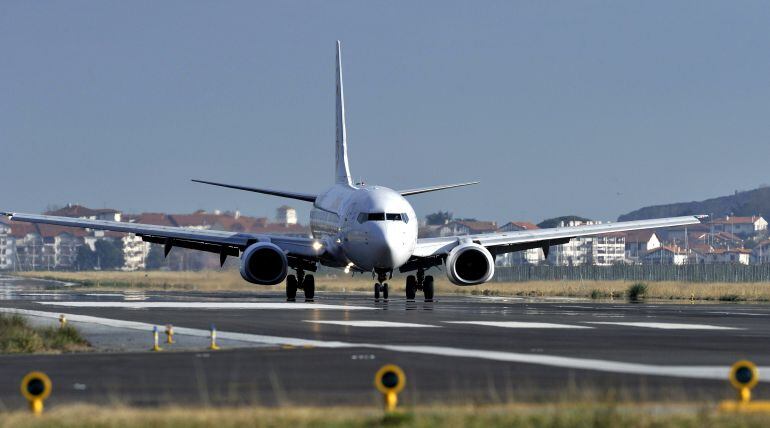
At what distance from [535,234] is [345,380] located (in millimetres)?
45053

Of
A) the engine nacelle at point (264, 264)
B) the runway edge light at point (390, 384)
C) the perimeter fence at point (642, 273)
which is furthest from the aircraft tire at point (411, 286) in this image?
the runway edge light at point (390, 384)

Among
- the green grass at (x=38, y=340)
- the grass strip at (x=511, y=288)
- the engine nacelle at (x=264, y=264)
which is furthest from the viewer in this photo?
the grass strip at (x=511, y=288)

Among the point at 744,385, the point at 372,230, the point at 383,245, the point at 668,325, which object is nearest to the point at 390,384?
the point at 744,385

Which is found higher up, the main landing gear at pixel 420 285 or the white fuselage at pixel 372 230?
the white fuselage at pixel 372 230

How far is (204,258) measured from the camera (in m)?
150

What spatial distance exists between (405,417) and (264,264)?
4350 cm

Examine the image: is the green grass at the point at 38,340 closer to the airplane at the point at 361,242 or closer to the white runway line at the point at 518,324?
the white runway line at the point at 518,324

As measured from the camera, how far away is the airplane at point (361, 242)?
57.9 m

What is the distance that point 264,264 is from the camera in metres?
59.7

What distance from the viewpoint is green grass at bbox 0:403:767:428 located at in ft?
53.2

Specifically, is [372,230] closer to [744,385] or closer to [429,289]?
[429,289]

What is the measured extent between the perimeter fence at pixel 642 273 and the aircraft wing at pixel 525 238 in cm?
2580

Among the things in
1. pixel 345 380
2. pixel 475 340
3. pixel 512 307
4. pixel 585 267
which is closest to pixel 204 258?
pixel 585 267

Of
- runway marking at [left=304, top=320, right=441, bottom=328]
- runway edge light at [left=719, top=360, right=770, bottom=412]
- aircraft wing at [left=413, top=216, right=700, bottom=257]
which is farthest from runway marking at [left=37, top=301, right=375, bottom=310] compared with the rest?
runway edge light at [left=719, top=360, right=770, bottom=412]
